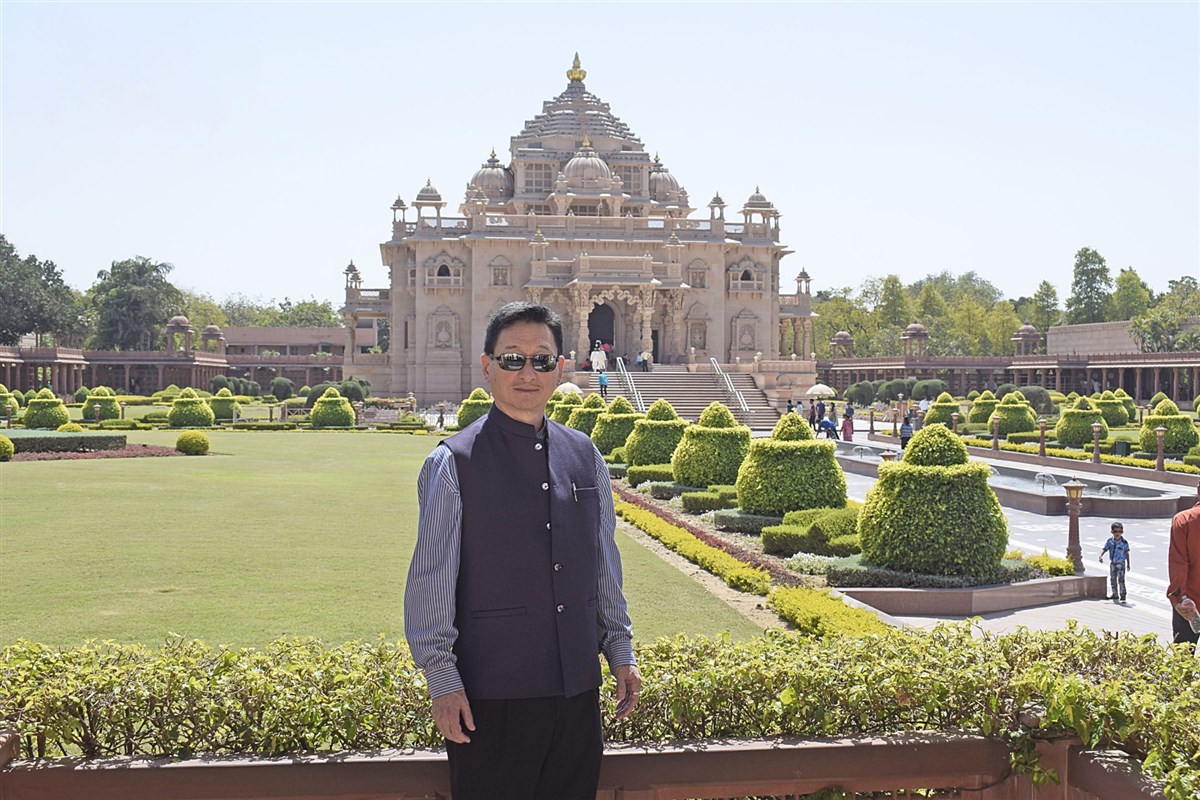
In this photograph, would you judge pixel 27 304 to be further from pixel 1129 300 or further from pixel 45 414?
pixel 1129 300

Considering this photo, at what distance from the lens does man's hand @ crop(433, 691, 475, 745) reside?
375 cm

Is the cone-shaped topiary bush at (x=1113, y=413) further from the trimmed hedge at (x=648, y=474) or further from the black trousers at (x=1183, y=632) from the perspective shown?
the black trousers at (x=1183, y=632)

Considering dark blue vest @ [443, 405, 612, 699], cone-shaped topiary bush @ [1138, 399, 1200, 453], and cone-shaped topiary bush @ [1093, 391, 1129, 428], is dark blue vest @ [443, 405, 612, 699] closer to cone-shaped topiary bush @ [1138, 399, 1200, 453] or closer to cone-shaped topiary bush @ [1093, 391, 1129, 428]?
cone-shaped topiary bush @ [1138, 399, 1200, 453]

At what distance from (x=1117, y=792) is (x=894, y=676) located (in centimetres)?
96

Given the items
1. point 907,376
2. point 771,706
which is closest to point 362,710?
point 771,706

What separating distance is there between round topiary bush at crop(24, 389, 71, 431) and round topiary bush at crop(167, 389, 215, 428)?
15.8 ft

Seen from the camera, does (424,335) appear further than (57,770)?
Yes

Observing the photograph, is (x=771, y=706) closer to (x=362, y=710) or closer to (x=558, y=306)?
(x=362, y=710)

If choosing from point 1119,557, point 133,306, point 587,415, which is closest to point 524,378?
point 1119,557

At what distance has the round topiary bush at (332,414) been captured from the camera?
→ 45000 mm

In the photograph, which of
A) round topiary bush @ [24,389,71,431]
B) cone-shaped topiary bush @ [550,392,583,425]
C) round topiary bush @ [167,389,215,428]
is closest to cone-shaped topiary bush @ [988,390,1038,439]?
cone-shaped topiary bush @ [550,392,583,425]

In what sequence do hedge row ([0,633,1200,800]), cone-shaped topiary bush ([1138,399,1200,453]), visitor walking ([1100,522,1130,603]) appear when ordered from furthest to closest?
cone-shaped topiary bush ([1138,399,1200,453])
visitor walking ([1100,522,1130,603])
hedge row ([0,633,1200,800])

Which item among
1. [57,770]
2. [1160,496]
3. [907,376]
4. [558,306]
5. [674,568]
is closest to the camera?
[57,770]

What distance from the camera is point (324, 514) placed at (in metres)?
18.1
